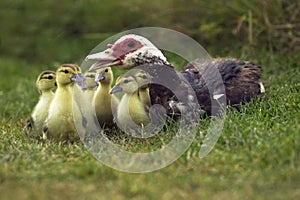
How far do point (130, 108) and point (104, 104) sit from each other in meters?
0.27

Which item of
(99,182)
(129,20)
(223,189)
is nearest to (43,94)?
(99,182)

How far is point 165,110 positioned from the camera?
13.9ft

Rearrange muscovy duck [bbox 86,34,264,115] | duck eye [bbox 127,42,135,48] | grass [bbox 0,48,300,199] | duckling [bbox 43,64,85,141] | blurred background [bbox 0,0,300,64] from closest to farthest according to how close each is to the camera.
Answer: grass [bbox 0,48,300,199]
duckling [bbox 43,64,85,141]
muscovy duck [bbox 86,34,264,115]
duck eye [bbox 127,42,135,48]
blurred background [bbox 0,0,300,64]

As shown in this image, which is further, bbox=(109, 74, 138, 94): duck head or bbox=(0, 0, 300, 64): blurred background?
bbox=(0, 0, 300, 64): blurred background

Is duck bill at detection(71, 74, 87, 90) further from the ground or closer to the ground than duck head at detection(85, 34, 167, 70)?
closer to the ground

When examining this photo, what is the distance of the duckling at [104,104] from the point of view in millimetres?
4395

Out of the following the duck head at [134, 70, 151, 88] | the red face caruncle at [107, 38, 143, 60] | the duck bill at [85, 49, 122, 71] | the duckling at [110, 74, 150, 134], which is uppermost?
the red face caruncle at [107, 38, 143, 60]

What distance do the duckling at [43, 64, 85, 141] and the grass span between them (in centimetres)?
13

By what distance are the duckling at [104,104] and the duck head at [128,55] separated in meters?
0.08

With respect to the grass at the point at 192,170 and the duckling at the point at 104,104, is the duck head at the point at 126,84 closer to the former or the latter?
the duckling at the point at 104,104

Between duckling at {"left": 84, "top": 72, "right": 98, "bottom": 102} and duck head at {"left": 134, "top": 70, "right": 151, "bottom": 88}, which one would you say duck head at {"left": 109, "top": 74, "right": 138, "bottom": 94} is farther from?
duckling at {"left": 84, "top": 72, "right": 98, "bottom": 102}

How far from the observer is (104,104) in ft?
14.5

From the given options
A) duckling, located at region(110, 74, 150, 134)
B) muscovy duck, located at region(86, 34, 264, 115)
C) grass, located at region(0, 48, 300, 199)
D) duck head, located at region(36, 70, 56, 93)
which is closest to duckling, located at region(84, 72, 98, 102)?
muscovy duck, located at region(86, 34, 264, 115)

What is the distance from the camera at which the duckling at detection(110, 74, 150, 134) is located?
4207mm
